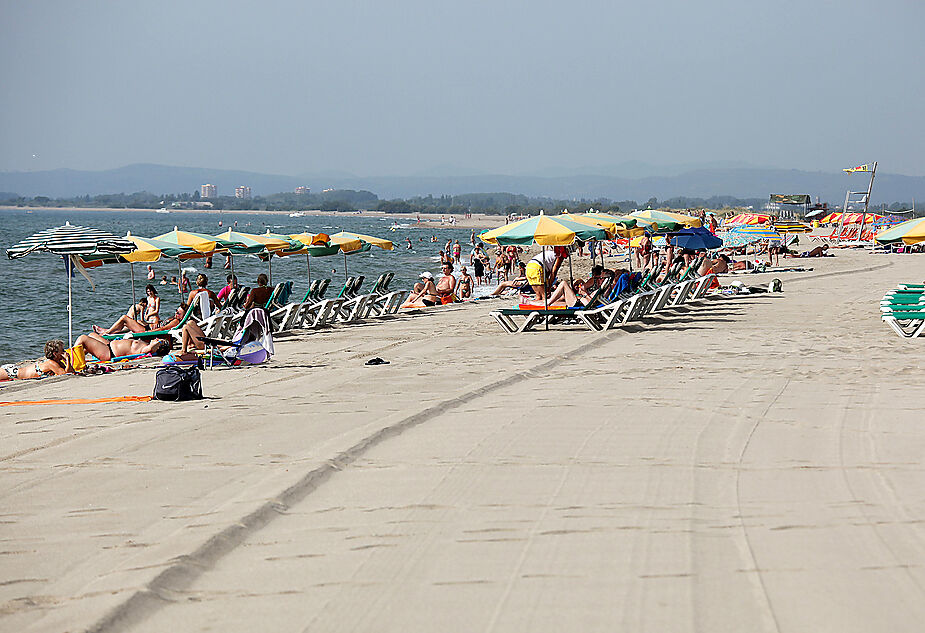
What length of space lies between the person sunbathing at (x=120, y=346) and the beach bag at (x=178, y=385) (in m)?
3.11

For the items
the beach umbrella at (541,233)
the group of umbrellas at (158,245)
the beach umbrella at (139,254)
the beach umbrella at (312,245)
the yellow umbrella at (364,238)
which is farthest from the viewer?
the yellow umbrella at (364,238)

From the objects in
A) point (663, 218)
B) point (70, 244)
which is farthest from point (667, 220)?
point (70, 244)

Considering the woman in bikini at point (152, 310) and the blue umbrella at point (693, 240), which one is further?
the blue umbrella at point (693, 240)

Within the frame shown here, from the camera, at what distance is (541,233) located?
11.5 metres

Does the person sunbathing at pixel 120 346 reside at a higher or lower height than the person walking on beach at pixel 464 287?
higher

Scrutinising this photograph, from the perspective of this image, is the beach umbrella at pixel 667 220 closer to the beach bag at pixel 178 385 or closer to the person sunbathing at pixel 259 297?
the person sunbathing at pixel 259 297

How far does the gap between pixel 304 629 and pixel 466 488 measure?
1.58m

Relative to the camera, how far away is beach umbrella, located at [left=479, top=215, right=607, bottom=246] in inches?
441

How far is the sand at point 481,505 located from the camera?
307 cm

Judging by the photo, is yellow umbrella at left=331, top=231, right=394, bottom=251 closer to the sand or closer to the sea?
the sea

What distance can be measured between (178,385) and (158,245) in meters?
5.86

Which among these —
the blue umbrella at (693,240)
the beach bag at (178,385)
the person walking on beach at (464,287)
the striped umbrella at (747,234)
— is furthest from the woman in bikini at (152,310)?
the striped umbrella at (747,234)

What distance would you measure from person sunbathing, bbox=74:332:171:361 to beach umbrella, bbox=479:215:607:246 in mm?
3832

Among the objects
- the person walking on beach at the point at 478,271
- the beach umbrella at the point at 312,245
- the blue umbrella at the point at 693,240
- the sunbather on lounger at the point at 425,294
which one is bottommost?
the person walking on beach at the point at 478,271
